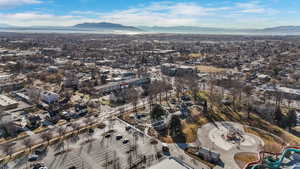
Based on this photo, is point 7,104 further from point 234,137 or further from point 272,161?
point 272,161

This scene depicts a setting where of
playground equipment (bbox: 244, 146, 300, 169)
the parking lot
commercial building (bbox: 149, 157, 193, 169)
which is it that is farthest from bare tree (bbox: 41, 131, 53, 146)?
playground equipment (bbox: 244, 146, 300, 169)

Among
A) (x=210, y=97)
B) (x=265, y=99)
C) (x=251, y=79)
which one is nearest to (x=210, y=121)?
(x=210, y=97)

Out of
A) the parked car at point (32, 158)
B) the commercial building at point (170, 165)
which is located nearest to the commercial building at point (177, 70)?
the commercial building at point (170, 165)

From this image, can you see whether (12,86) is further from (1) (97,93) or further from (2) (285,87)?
(2) (285,87)

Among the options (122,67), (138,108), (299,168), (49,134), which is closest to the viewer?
(299,168)

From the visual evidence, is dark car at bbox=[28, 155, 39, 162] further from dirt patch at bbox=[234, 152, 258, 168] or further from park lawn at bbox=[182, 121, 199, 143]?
dirt patch at bbox=[234, 152, 258, 168]

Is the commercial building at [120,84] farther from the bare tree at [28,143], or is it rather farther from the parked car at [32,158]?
the parked car at [32,158]

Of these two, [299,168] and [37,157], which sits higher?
[299,168]

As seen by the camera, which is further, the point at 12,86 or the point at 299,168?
the point at 12,86

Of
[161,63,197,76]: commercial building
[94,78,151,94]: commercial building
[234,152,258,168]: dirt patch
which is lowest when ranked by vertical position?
[234,152,258,168]: dirt patch
